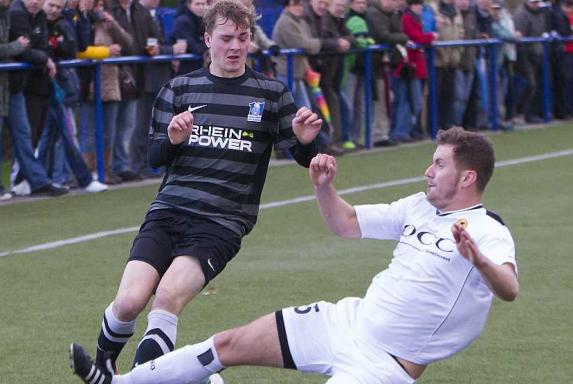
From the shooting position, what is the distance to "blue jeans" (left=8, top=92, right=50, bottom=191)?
13.6 m

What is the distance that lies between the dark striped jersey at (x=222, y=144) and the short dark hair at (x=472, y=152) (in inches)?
45.3

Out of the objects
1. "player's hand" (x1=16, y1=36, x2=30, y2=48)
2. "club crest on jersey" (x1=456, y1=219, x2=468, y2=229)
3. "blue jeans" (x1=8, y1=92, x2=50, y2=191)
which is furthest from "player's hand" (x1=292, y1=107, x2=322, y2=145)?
"blue jeans" (x1=8, y1=92, x2=50, y2=191)

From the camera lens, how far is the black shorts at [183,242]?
6754 mm

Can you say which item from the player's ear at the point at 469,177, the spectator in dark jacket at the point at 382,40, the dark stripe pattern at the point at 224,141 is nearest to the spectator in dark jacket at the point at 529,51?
the spectator in dark jacket at the point at 382,40

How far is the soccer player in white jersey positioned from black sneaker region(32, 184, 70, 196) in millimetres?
8112

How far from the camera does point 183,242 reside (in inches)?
270

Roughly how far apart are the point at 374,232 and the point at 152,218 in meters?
1.30

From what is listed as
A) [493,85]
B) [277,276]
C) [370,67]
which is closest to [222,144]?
[277,276]

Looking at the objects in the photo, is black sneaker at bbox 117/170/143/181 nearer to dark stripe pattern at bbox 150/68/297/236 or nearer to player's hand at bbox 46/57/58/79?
player's hand at bbox 46/57/58/79

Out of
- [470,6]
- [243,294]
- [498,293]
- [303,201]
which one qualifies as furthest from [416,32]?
[498,293]

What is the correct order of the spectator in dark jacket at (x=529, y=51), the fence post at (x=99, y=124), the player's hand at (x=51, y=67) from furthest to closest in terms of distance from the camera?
the spectator in dark jacket at (x=529, y=51), the fence post at (x=99, y=124), the player's hand at (x=51, y=67)

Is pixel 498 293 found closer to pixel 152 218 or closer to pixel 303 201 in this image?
pixel 152 218

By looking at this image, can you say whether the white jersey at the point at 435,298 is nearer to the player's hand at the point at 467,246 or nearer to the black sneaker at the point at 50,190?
the player's hand at the point at 467,246

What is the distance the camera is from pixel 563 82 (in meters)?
22.7
